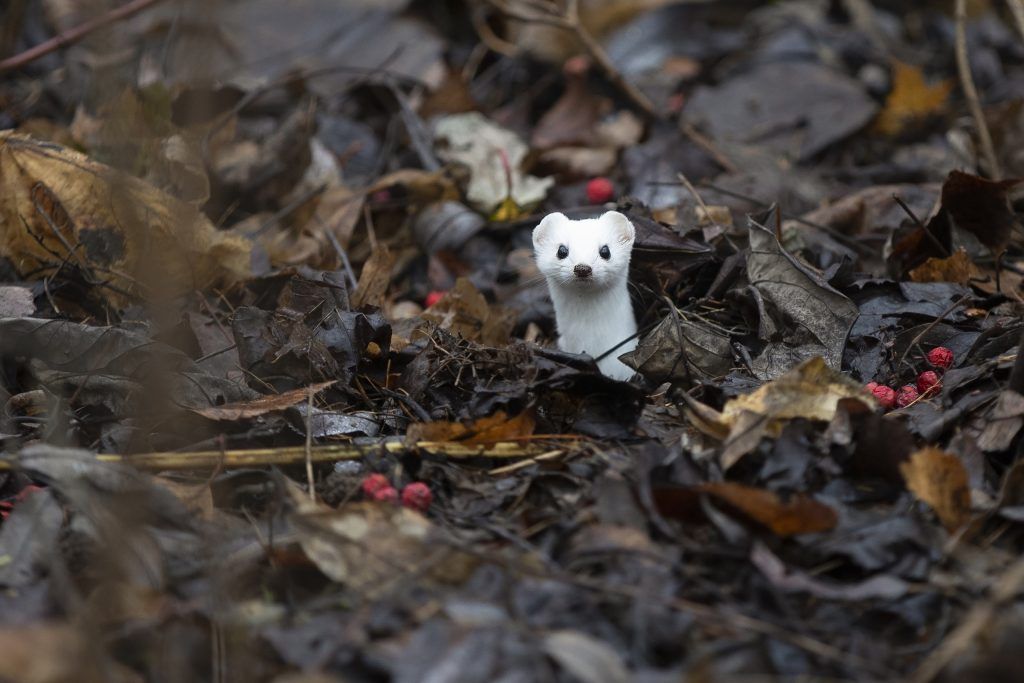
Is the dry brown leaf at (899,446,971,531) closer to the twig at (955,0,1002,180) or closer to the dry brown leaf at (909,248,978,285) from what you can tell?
the dry brown leaf at (909,248,978,285)

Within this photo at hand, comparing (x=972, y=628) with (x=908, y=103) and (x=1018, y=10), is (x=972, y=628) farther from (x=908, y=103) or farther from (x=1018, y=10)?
(x=908, y=103)

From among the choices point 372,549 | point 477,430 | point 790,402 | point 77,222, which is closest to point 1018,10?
point 790,402

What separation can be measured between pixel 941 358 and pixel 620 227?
3.92 ft

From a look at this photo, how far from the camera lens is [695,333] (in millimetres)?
3684

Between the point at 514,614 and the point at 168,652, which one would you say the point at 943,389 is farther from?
the point at 168,652

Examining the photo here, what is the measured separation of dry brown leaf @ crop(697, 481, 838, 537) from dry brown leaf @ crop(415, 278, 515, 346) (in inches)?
70.1

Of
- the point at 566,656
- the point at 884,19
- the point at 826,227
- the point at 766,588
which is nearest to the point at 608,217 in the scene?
the point at 826,227

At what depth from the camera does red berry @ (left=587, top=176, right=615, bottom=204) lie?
16.3 feet

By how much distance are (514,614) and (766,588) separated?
59 centimetres

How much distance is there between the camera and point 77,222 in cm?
406

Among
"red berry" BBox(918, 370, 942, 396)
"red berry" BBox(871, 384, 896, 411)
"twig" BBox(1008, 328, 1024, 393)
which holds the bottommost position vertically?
"red berry" BBox(918, 370, 942, 396)

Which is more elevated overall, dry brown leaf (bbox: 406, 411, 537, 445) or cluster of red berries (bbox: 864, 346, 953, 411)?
dry brown leaf (bbox: 406, 411, 537, 445)

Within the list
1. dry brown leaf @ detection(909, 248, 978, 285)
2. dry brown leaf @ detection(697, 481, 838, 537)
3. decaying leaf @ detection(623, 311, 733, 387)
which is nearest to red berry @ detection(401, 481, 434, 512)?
dry brown leaf @ detection(697, 481, 838, 537)

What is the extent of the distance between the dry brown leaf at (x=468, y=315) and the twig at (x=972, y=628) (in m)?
2.29
